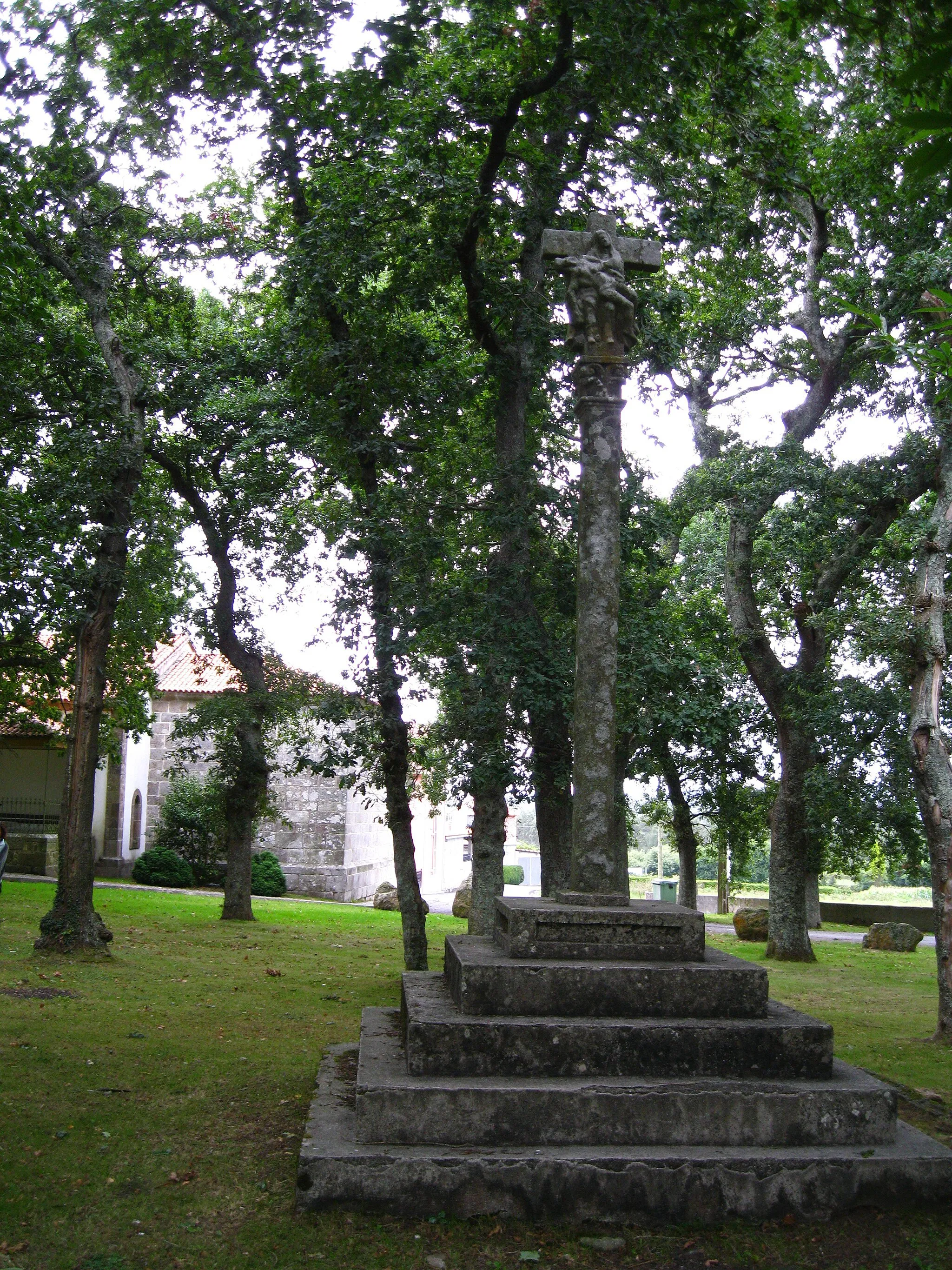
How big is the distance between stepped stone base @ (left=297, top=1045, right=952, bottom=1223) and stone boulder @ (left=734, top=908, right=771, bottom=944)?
55.6 ft

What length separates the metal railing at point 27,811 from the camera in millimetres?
27438

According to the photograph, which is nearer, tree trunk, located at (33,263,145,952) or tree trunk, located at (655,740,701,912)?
tree trunk, located at (33,263,145,952)

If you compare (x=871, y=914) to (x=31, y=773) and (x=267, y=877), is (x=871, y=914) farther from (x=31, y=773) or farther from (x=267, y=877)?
(x=31, y=773)

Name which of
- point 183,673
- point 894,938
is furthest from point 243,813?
point 894,938

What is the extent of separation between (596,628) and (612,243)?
2504mm

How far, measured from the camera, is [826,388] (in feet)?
51.3

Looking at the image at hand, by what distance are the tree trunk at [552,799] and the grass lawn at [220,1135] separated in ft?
Answer: 7.27

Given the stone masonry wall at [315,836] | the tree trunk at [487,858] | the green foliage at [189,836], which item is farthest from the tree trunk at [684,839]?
the green foliage at [189,836]

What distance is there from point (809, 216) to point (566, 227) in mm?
5469

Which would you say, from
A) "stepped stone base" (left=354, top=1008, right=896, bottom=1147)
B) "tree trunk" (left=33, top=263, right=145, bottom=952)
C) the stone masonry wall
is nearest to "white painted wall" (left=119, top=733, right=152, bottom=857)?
the stone masonry wall

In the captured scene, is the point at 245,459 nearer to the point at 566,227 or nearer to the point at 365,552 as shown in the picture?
the point at 365,552

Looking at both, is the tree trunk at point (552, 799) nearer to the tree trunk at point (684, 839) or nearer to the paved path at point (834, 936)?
the tree trunk at point (684, 839)

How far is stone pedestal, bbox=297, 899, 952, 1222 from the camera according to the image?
15.5ft

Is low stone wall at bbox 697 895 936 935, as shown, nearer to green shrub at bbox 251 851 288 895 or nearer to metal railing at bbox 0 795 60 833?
green shrub at bbox 251 851 288 895
